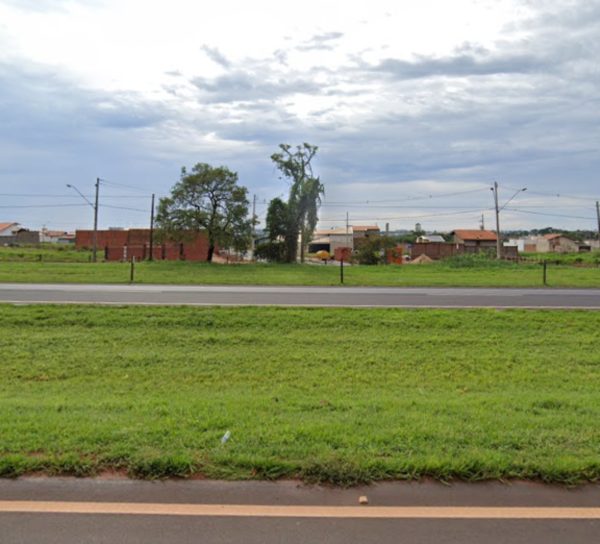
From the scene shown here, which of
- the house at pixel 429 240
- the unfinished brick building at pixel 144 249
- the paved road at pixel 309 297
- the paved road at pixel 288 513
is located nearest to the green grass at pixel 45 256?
the unfinished brick building at pixel 144 249

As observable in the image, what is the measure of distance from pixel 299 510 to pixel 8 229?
130 meters

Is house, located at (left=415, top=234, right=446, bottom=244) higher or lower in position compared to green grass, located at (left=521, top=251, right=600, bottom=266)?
higher

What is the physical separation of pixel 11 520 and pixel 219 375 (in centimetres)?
489

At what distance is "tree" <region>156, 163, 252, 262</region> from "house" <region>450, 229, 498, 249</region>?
2303 inches

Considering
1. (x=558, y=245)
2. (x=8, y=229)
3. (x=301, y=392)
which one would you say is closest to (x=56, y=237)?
(x=8, y=229)

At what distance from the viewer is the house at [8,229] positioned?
112188 mm

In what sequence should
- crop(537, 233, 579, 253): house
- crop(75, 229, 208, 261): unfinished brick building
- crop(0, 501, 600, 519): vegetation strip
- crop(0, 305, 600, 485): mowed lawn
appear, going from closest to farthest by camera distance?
crop(0, 501, 600, 519): vegetation strip < crop(0, 305, 600, 485): mowed lawn < crop(75, 229, 208, 261): unfinished brick building < crop(537, 233, 579, 253): house

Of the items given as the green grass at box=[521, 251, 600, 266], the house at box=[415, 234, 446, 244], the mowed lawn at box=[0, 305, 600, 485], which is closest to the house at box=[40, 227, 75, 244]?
the house at box=[415, 234, 446, 244]

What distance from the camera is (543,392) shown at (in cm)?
675

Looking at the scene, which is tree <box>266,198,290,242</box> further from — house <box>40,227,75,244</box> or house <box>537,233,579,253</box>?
house <box>40,227,75,244</box>

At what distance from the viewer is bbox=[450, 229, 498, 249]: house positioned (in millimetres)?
92562

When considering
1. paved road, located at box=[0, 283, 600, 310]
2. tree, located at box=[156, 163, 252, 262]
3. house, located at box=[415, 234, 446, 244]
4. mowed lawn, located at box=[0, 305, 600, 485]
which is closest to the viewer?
mowed lawn, located at box=[0, 305, 600, 485]

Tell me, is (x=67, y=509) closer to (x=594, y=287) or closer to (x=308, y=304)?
(x=308, y=304)

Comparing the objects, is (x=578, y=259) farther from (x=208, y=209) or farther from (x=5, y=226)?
(x=5, y=226)
